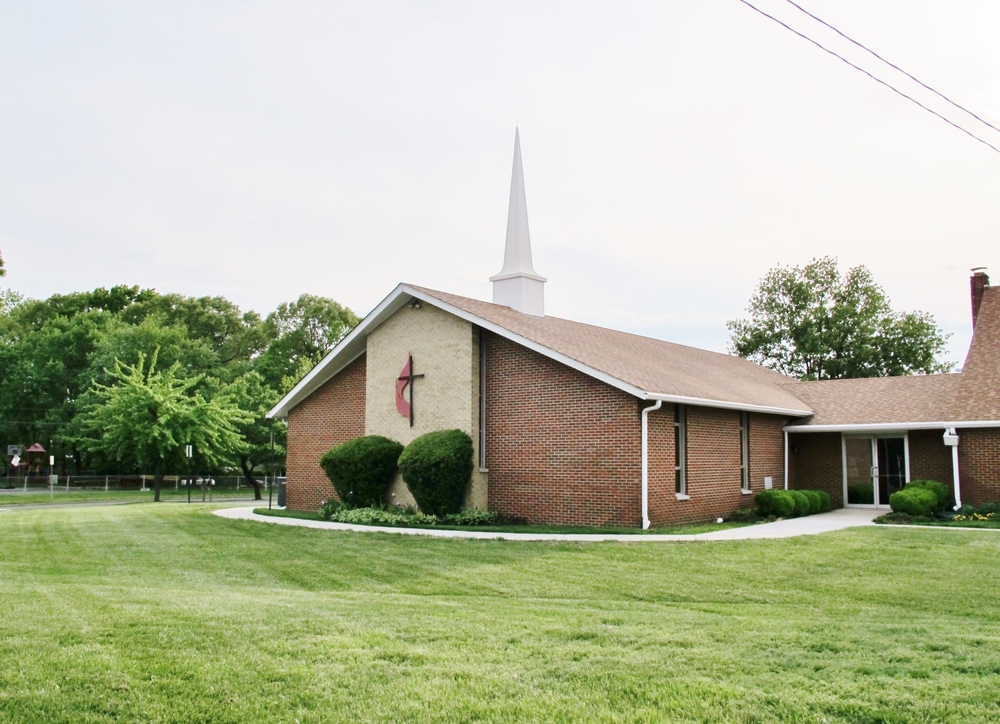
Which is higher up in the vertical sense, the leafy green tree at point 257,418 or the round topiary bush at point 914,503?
the leafy green tree at point 257,418

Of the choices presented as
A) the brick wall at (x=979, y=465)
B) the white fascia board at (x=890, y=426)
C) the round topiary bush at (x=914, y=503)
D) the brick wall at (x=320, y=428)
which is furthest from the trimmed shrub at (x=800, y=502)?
the brick wall at (x=320, y=428)

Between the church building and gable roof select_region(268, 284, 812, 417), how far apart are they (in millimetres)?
68

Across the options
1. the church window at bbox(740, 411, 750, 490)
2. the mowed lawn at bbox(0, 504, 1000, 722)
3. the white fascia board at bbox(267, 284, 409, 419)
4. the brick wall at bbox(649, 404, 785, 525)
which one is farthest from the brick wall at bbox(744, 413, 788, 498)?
the white fascia board at bbox(267, 284, 409, 419)

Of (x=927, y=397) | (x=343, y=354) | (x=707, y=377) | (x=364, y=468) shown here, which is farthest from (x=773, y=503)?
(x=343, y=354)

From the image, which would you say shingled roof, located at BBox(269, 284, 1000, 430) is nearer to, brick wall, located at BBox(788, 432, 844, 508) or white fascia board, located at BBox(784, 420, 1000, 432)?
white fascia board, located at BBox(784, 420, 1000, 432)

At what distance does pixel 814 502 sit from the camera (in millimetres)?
21469

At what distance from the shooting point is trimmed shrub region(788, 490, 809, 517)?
20609 millimetres

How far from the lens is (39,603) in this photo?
27.9 feet

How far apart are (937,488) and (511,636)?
16.7m

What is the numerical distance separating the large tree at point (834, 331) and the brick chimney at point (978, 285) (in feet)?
72.7

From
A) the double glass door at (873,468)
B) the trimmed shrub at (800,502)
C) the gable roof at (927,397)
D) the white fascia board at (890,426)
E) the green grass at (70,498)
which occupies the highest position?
the gable roof at (927,397)

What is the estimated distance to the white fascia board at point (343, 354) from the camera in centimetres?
2094

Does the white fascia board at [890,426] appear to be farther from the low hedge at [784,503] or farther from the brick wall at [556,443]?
the brick wall at [556,443]

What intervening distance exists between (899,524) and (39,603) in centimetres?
1592
